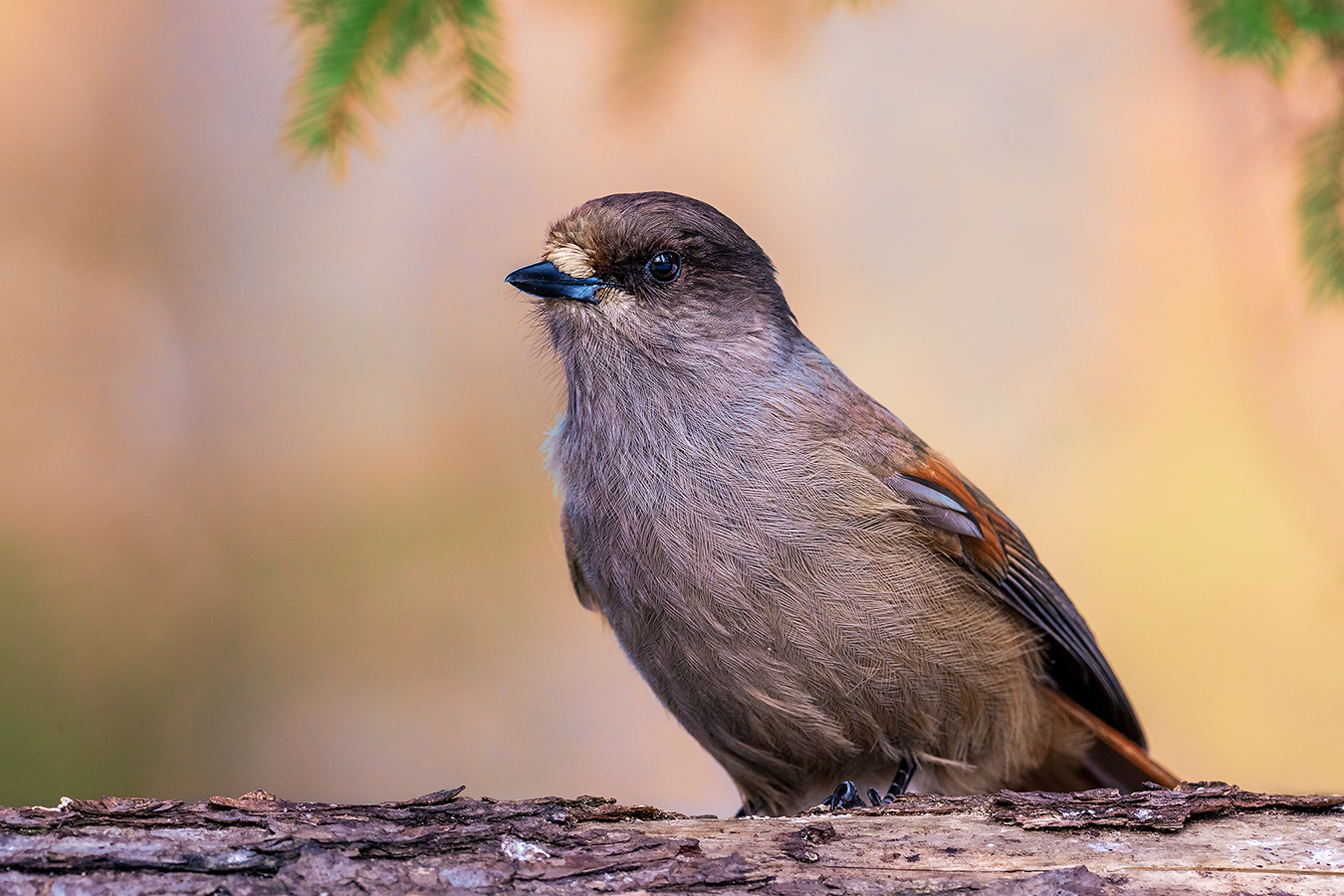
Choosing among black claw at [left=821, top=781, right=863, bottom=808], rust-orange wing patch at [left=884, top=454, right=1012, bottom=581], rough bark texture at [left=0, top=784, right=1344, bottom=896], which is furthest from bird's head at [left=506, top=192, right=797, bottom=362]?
rough bark texture at [left=0, top=784, right=1344, bottom=896]

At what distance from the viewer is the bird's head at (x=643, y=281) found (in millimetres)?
3494

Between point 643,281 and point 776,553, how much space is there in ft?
3.37

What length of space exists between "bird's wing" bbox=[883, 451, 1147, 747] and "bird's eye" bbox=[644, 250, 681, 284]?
960mm

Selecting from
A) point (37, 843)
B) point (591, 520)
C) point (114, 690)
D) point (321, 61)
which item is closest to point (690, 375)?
point (591, 520)

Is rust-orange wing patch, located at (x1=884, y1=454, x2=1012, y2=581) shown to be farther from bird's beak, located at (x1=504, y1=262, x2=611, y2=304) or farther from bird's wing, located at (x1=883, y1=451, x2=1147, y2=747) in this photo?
bird's beak, located at (x1=504, y1=262, x2=611, y2=304)

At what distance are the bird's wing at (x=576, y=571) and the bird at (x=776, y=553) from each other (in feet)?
0.05

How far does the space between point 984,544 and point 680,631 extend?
3.42 ft

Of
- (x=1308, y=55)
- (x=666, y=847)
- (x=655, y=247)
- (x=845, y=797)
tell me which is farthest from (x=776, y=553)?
(x=1308, y=55)

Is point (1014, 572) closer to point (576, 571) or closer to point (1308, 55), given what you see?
point (576, 571)

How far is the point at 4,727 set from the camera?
538 cm

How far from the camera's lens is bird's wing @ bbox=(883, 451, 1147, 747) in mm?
3406

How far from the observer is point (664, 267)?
3.56 metres

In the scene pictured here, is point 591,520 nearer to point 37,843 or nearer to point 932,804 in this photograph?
point 932,804

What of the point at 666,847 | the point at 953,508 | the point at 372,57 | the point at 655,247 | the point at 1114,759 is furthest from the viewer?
the point at 1114,759
